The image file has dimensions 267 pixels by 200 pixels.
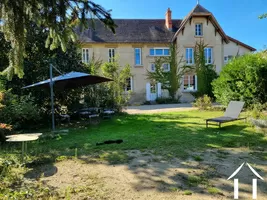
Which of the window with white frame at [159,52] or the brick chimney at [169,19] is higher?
the brick chimney at [169,19]

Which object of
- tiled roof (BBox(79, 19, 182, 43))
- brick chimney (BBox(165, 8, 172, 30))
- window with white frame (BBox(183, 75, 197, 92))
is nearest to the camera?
tiled roof (BBox(79, 19, 182, 43))

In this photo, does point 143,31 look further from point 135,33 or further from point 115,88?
point 115,88

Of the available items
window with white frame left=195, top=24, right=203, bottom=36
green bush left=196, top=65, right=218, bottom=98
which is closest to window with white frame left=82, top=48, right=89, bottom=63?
green bush left=196, top=65, right=218, bottom=98

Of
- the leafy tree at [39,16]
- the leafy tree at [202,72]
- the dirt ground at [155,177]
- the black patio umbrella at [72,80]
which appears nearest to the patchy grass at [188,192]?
the dirt ground at [155,177]

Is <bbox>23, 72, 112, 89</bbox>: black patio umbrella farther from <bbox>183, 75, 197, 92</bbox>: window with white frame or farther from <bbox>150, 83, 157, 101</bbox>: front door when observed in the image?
<bbox>183, 75, 197, 92</bbox>: window with white frame

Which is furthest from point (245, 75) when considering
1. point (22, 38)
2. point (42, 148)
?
point (22, 38)

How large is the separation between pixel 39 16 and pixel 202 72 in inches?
882

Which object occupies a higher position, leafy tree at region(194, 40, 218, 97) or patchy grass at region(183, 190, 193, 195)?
leafy tree at region(194, 40, 218, 97)

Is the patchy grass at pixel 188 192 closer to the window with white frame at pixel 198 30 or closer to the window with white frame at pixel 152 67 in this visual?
the window with white frame at pixel 152 67

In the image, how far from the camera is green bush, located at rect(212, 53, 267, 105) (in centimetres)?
1268

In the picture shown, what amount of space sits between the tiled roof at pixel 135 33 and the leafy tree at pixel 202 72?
11.0 ft

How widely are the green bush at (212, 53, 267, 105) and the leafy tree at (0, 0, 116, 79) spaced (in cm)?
1084

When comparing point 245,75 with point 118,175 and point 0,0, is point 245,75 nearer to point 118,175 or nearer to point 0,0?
point 118,175

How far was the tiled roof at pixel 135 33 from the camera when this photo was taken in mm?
24641
